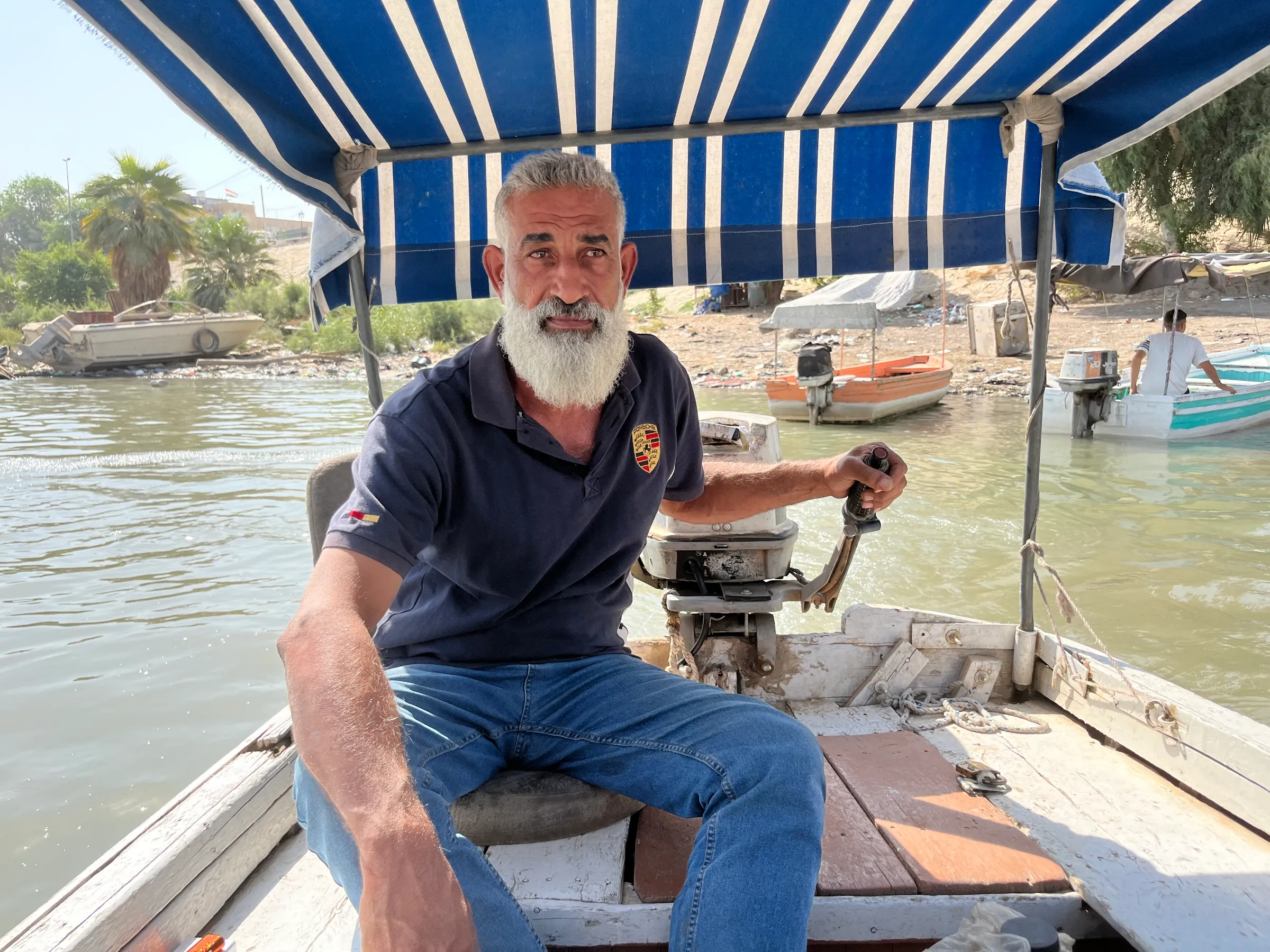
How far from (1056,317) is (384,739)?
23.5 meters

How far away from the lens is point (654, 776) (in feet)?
5.84

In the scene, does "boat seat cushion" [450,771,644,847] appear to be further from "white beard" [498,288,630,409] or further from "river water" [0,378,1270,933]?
"river water" [0,378,1270,933]

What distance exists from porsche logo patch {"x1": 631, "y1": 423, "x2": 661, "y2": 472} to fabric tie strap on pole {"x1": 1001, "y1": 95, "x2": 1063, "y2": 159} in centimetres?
158

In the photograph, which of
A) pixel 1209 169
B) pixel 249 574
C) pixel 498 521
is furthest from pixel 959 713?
pixel 1209 169

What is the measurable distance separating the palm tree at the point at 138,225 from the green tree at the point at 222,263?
4684 millimetres

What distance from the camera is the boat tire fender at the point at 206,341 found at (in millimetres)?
29672

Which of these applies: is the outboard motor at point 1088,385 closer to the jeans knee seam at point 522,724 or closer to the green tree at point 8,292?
the jeans knee seam at point 522,724

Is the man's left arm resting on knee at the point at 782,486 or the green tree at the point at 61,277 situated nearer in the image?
the man's left arm resting on knee at the point at 782,486

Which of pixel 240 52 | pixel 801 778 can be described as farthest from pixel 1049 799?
pixel 240 52

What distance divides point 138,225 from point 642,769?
43.7 metres

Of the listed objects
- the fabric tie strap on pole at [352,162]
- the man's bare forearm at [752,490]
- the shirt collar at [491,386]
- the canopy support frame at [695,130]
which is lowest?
the man's bare forearm at [752,490]

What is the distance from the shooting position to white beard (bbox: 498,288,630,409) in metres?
2.12

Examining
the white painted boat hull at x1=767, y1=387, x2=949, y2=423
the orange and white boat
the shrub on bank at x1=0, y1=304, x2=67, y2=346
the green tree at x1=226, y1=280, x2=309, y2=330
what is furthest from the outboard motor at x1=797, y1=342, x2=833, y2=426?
the shrub on bank at x1=0, y1=304, x2=67, y2=346

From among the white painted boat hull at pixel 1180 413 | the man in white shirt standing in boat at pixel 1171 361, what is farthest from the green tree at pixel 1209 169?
the man in white shirt standing in boat at pixel 1171 361
